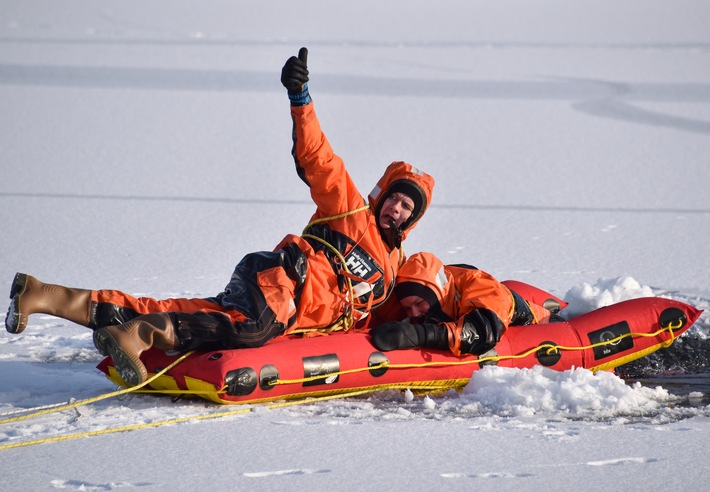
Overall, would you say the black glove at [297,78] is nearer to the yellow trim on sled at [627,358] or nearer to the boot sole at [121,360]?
the boot sole at [121,360]

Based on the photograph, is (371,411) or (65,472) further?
(371,411)

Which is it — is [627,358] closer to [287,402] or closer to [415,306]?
[415,306]

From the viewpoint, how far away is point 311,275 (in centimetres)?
401

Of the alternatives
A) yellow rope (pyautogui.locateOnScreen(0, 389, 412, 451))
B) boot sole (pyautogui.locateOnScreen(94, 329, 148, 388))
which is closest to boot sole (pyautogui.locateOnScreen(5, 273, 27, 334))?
boot sole (pyautogui.locateOnScreen(94, 329, 148, 388))

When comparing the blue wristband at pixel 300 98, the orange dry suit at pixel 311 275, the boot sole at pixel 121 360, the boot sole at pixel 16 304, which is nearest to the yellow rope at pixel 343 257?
the orange dry suit at pixel 311 275

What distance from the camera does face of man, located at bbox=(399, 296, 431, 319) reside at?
168 inches

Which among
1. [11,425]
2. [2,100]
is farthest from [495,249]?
[2,100]

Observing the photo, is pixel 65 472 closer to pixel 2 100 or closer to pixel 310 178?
pixel 310 178

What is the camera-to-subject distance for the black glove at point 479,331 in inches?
160

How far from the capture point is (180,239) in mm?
6184

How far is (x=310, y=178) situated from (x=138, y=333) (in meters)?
0.99

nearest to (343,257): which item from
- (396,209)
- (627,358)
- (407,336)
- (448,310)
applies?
(396,209)

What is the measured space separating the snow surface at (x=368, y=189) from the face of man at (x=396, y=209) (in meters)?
0.76

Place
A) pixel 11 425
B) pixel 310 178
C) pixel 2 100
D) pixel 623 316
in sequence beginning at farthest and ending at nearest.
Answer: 1. pixel 2 100
2. pixel 623 316
3. pixel 310 178
4. pixel 11 425
